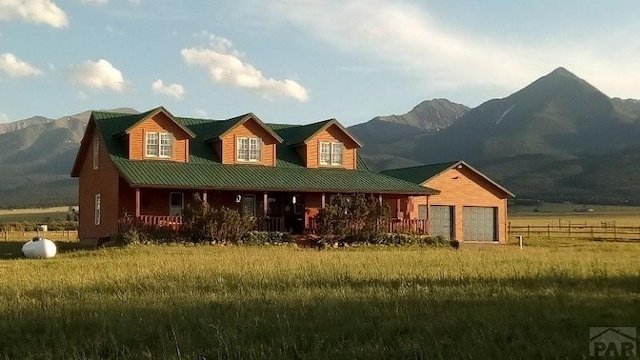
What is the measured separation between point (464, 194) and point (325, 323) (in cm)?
3686

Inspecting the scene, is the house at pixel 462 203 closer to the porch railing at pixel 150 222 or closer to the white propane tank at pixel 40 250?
the porch railing at pixel 150 222

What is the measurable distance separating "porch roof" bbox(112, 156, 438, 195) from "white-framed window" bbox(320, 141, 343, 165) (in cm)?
68

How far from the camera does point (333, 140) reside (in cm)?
4194

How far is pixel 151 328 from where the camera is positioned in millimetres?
10219

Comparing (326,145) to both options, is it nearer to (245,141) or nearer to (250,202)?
(245,141)

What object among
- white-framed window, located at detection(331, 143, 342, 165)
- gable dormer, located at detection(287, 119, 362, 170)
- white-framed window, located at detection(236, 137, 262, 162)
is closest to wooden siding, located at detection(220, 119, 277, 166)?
white-framed window, located at detection(236, 137, 262, 162)

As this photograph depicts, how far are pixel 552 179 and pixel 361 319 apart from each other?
622 feet

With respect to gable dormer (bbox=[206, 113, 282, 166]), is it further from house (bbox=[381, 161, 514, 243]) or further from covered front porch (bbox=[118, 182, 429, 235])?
house (bbox=[381, 161, 514, 243])

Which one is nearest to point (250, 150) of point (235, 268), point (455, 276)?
point (235, 268)

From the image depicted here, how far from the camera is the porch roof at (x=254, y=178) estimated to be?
34.1 metres

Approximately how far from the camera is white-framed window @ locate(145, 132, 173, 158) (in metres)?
36.7

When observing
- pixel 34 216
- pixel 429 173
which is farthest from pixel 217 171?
pixel 34 216

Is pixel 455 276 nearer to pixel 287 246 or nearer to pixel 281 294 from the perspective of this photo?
pixel 281 294

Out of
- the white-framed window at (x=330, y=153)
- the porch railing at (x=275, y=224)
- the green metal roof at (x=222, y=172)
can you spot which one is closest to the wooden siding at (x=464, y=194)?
the green metal roof at (x=222, y=172)
